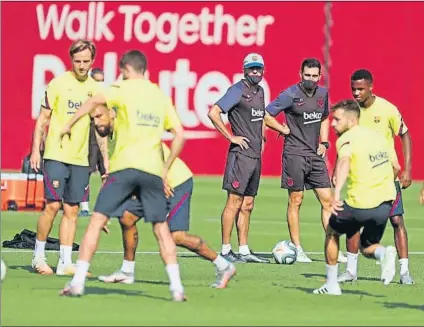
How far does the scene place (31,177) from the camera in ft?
79.3

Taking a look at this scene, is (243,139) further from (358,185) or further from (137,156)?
(137,156)

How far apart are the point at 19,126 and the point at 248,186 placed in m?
15.9

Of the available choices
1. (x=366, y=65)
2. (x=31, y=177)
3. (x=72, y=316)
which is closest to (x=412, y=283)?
(x=72, y=316)

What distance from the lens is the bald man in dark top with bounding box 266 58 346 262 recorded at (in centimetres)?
1798

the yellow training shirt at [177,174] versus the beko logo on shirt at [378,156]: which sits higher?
the beko logo on shirt at [378,156]

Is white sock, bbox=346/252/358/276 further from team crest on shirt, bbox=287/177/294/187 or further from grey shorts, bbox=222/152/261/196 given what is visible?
team crest on shirt, bbox=287/177/294/187

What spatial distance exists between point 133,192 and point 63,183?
2446mm

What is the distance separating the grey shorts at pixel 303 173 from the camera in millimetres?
18109

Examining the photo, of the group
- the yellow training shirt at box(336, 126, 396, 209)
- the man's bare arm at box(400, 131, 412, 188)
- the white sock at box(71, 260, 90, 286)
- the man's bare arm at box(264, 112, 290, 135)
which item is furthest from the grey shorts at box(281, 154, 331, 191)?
the white sock at box(71, 260, 90, 286)

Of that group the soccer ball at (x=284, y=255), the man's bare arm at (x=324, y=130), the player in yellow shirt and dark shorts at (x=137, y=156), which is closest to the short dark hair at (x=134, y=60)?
the player in yellow shirt and dark shorts at (x=137, y=156)

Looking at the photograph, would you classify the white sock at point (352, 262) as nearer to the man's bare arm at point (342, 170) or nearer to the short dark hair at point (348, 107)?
the man's bare arm at point (342, 170)

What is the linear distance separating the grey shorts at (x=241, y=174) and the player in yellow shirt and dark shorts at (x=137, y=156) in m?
5.04

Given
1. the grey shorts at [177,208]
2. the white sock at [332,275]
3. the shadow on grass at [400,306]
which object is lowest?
the shadow on grass at [400,306]

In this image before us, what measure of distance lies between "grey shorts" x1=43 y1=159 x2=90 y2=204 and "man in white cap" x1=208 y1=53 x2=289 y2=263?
2918mm
